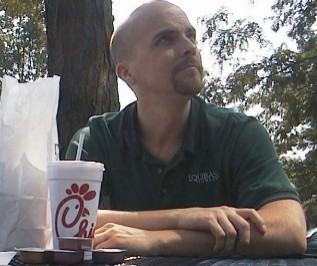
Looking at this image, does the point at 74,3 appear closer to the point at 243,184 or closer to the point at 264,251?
the point at 243,184

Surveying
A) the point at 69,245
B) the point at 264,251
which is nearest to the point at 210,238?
the point at 264,251

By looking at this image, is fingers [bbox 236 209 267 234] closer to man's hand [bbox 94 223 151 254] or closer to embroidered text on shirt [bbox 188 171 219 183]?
man's hand [bbox 94 223 151 254]

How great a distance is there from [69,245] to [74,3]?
11.3 feet

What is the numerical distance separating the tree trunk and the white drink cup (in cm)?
289

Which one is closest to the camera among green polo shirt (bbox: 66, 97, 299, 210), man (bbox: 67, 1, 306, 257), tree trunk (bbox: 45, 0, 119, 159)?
man (bbox: 67, 1, 306, 257)

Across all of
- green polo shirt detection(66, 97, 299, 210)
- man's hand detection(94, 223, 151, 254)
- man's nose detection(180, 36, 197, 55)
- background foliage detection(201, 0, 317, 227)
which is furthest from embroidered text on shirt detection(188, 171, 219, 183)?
background foliage detection(201, 0, 317, 227)

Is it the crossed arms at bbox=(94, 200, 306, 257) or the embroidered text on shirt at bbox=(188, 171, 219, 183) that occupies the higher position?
the embroidered text on shirt at bbox=(188, 171, 219, 183)

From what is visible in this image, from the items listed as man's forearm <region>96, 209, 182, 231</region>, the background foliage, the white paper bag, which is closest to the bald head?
man's forearm <region>96, 209, 182, 231</region>

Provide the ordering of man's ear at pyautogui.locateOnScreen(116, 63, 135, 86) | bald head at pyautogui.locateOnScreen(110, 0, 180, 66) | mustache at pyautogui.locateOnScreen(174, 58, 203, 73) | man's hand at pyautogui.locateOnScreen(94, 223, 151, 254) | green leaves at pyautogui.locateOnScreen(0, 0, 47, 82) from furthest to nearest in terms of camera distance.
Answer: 1. green leaves at pyautogui.locateOnScreen(0, 0, 47, 82)
2. man's ear at pyautogui.locateOnScreen(116, 63, 135, 86)
3. bald head at pyautogui.locateOnScreen(110, 0, 180, 66)
4. mustache at pyautogui.locateOnScreen(174, 58, 203, 73)
5. man's hand at pyautogui.locateOnScreen(94, 223, 151, 254)

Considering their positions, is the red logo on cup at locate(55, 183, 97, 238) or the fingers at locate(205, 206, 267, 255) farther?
the fingers at locate(205, 206, 267, 255)

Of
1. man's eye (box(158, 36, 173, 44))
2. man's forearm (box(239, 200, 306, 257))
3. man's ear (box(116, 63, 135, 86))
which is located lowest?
man's forearm (box(239, 200, 306, 257))

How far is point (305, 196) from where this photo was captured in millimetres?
19734

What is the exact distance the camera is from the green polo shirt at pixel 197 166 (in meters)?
2.13

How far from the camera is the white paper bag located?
4.63 ft
